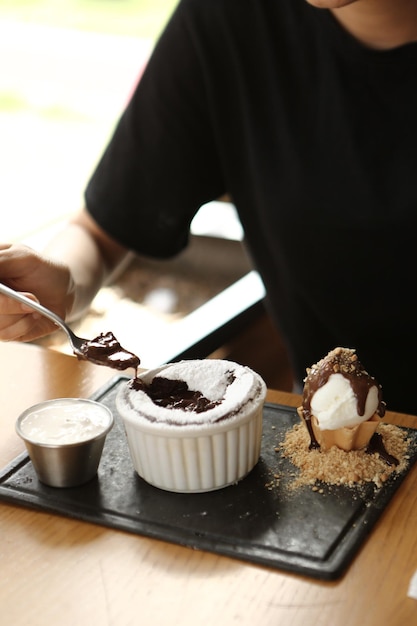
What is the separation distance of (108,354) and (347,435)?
349mm

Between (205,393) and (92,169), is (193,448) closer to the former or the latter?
(205,393)

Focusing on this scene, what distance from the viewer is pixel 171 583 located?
94 centimetres

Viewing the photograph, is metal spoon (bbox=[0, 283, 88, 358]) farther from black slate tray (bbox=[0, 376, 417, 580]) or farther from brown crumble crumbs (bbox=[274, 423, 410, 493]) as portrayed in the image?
brown crumble crumbs (bbox=[274, 423, 410, 493])

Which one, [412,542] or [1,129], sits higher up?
[412,542]

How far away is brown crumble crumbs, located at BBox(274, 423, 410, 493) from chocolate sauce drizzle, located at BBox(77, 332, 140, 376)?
0.77 feet

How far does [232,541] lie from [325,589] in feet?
0.41

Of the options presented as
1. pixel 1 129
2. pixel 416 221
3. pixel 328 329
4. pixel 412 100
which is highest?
pixel 412 100

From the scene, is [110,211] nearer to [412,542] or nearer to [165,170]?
[165,170]

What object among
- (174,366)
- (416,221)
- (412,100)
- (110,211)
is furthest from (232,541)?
(110,211)

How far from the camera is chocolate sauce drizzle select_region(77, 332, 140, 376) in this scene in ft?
4.00

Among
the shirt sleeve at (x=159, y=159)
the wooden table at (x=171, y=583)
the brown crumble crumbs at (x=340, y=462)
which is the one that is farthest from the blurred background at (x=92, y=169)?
the wooden table at (x=171, y=583)

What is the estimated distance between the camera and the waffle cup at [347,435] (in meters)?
1.14

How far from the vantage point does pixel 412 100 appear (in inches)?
56.2

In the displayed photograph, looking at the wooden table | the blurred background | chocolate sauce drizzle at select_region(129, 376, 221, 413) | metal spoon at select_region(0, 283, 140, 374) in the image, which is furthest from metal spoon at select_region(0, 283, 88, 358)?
the blurred background
